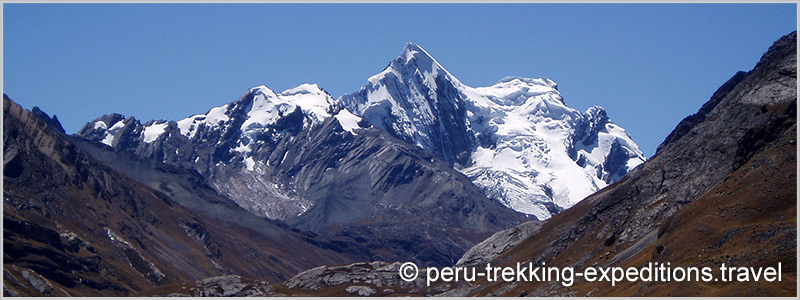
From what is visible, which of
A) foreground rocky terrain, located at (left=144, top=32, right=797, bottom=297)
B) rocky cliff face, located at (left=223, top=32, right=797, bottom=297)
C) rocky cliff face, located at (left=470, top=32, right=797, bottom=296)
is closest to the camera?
foreground rocky terrain, located at (left=144, top=32, right=797, bottom=297)

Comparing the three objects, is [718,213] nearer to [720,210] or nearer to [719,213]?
[719,213]

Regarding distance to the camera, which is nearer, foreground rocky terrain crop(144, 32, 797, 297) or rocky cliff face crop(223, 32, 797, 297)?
foreground rocky terrain crop(144, 32, 797, 297)

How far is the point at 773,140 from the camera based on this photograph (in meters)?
162

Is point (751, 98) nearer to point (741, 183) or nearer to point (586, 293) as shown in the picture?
point (741, 183)

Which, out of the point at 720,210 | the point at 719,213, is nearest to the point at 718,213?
the point at 719,213

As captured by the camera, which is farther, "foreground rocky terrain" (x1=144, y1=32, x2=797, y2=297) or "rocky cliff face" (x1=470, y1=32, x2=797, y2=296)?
"rocky cliff face" (x1=470, y1=32, x2=797, y2=296)

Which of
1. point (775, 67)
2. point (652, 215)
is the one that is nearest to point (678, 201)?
point (652, 215)

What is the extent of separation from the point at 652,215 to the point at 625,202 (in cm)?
2291

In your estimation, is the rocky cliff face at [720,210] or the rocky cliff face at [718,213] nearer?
the rocky cliff face at [718,213]

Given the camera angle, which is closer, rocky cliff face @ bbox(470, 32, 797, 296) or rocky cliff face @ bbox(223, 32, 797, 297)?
rocky cliff face @ bbox(223, 32, 797, 297)

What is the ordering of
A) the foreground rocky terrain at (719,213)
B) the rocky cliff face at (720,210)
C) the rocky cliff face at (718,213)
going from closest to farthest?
the foreground rocky terrain at (719,213)
the rocky cliff face at (718,213)
the rocky cliff face at (720,210)

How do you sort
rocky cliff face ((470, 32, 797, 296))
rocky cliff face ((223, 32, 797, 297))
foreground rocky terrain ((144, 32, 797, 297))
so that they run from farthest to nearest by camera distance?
rocky cliff face ((470, 32, 797, 296)) < rocky cliff face ((223, 32, 797, 297)) < foreground rocky terrain ((144, 32, 797, 297))

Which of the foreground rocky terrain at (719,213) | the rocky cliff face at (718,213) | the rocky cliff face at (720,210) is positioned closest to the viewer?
the foreground rocky terrain at (719,213)

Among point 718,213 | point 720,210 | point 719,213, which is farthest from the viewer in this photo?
point 720,210
